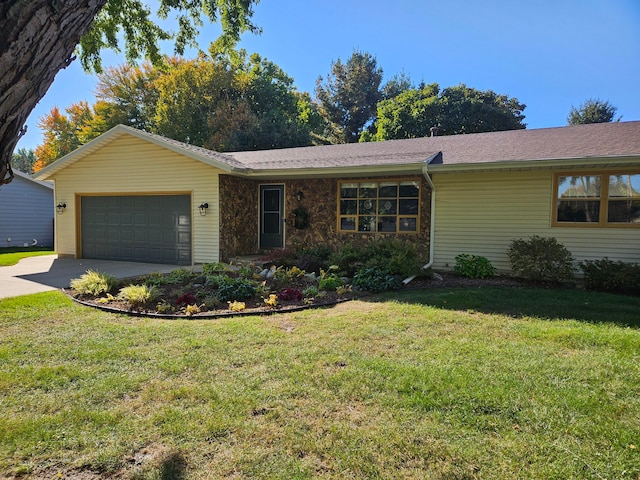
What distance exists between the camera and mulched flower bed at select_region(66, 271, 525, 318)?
5.79 meters

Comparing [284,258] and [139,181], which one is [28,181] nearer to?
[139,181]

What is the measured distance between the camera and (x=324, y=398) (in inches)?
118

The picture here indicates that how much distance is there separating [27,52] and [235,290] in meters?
5.25

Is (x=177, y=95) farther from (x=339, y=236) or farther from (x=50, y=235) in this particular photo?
(x=339, y=236)

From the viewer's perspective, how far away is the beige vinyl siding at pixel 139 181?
1036 centimetres

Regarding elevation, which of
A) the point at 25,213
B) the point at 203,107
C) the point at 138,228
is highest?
the point at 203,107

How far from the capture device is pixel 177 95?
2739 cm

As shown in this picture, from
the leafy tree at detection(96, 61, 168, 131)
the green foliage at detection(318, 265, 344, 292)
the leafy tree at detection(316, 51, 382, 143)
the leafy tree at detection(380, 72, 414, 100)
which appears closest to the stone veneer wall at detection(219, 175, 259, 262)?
the green foliage at detection(318, 265, 344, 292)

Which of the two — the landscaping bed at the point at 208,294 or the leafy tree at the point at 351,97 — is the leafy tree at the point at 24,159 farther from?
the landscaping bed at the point at 208,294

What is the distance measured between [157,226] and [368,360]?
9260mm

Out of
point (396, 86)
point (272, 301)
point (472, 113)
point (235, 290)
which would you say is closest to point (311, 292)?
point (272, 301)

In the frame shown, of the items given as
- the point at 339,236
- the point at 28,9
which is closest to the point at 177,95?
the point at 339,236

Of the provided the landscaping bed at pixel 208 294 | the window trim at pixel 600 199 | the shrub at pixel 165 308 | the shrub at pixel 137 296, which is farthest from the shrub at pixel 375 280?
the window trim at pixel 600 199

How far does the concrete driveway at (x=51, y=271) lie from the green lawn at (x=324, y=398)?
9.07 feet
